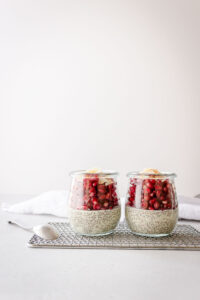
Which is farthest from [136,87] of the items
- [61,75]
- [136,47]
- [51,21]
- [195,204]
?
[195,204]

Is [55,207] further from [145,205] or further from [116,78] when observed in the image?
[116,78]

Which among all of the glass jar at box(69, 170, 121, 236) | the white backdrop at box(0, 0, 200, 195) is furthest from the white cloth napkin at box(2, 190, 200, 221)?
the white backdrop at box(0, 0, 200, 195)

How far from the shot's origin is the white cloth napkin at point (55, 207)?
1239mm

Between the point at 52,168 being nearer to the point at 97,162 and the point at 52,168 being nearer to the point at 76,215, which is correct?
the point at 97,162

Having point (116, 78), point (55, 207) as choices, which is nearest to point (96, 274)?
point (55, 207)

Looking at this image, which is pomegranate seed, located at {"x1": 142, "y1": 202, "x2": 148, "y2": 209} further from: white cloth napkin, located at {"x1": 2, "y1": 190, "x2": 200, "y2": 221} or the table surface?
white cloth napkin, located at {"x1": 2, "y1": 190, "x2": 200, "y2": 221}

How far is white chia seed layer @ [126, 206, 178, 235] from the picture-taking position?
0.94 meters

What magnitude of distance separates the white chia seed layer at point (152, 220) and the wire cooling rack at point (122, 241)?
0.07 ft

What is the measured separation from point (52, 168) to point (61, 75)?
0.85 meters

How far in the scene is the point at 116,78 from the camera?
350cm

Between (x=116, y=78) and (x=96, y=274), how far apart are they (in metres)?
2.94

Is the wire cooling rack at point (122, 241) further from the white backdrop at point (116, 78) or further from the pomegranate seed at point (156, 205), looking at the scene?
the white backdrop at point (116, 78)

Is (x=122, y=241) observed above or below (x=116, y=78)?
below

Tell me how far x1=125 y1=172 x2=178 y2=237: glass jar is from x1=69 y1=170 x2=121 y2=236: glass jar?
52 millimetres
